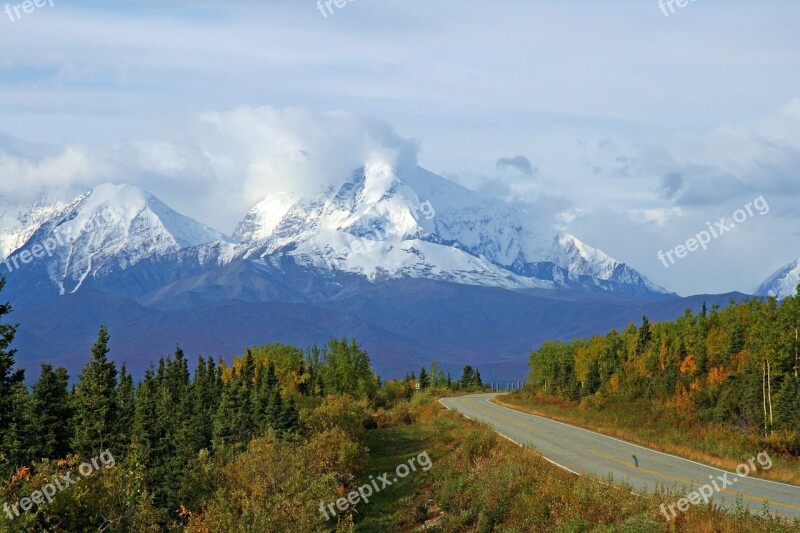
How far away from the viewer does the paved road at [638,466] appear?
26266mm

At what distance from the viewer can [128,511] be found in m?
26.4

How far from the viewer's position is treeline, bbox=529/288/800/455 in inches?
2216

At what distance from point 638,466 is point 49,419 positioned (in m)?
37.8

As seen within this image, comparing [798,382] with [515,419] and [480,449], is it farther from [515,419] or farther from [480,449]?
[480,449]

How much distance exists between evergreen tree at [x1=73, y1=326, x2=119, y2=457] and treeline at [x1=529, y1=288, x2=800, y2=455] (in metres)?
40.0

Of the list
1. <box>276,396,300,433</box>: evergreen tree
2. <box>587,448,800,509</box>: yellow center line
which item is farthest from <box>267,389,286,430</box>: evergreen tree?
<box>587,448,800,509</box>: yellow center line

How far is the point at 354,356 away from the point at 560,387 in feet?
108

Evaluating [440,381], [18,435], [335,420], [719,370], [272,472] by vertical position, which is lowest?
[440,381]

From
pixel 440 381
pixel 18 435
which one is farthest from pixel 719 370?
pixel 440 381

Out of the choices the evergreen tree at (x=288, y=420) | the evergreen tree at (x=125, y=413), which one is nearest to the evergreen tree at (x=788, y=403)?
the evergreen tree at (x=288, y=420)

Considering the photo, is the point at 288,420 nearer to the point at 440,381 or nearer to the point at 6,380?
the point at 6,380

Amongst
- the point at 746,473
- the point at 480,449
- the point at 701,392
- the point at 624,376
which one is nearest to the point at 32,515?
the point at 480,449

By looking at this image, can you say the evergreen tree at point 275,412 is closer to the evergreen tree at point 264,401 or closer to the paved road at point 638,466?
the evergreen tree at point 264,401

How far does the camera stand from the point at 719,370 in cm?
7506
